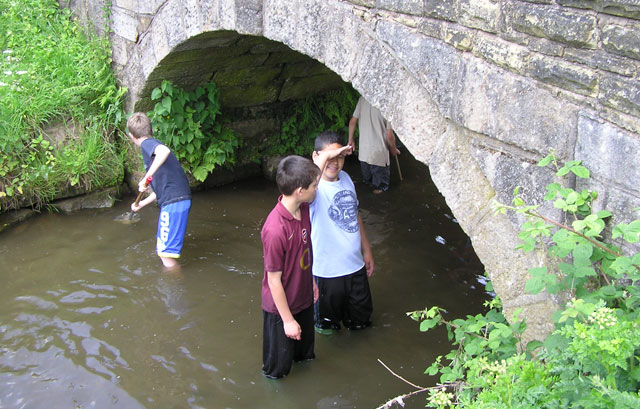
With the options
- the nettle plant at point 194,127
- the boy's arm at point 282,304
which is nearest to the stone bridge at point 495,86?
the boy's arm at point 282,304

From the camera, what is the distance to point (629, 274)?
7.18 feet

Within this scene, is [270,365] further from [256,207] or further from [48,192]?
[48,192]

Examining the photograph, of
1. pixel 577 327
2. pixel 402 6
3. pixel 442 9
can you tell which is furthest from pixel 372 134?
pixel 577 327

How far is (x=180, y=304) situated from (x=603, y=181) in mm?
3323

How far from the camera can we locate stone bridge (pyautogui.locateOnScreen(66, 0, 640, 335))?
231cm

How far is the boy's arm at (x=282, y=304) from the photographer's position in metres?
3.38

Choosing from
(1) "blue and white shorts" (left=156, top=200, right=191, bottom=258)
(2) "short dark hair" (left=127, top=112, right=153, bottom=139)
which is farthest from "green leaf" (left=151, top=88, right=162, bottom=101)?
(1) "blue and white shorts" (left=156, top=200, right=191, bottom=258)

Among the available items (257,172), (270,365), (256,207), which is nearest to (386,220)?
(256,207)

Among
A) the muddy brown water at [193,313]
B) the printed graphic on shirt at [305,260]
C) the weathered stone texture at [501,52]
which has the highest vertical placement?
the weathered stone texture at [501,52]

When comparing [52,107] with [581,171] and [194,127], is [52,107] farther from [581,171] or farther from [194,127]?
[581,171]

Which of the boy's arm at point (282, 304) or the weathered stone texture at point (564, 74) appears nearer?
the weathered stone texture at point (564, 74)

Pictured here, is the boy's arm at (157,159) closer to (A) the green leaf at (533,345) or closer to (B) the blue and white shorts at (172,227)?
(B) the blue and white shorts at (172,227)

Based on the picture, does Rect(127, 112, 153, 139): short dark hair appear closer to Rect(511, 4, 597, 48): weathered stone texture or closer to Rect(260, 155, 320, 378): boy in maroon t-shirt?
Rect(260, 155, 320, 378): boy in maroon t-shirt

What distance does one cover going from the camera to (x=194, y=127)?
630 centimetres
